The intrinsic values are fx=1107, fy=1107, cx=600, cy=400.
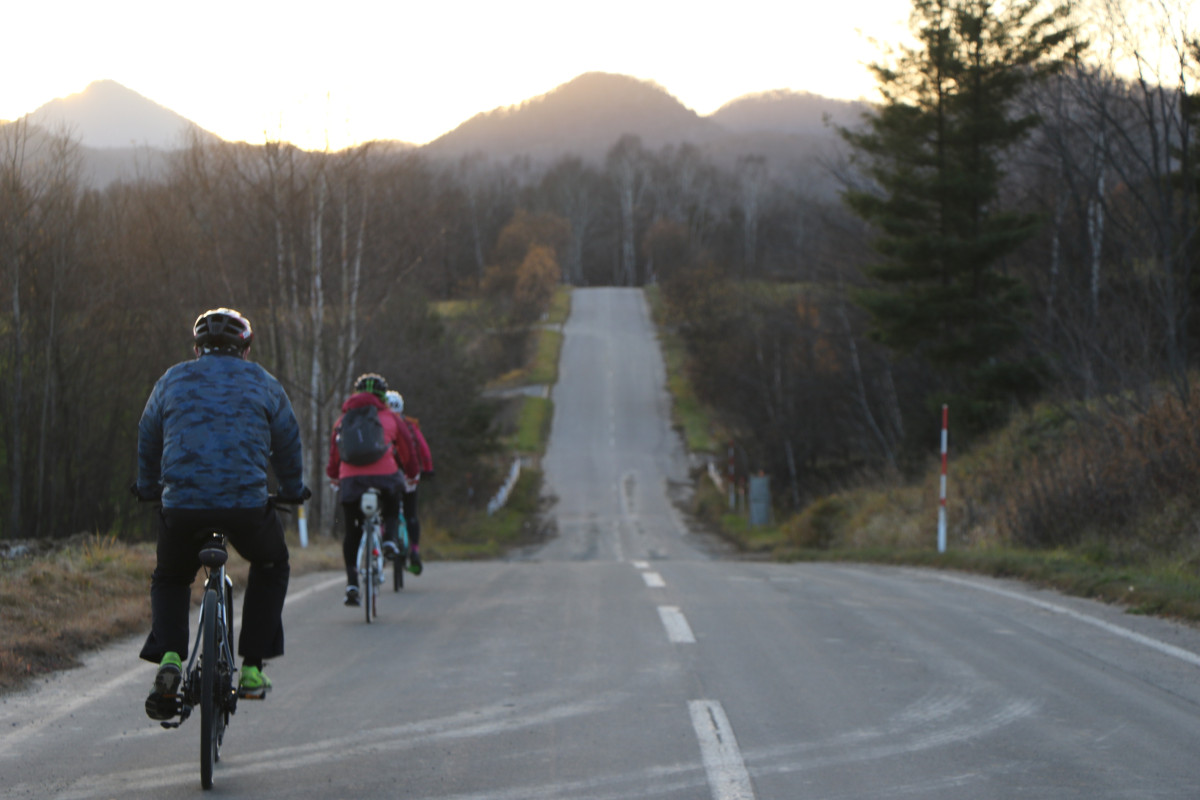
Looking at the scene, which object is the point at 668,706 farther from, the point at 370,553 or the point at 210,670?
the point at 370,553

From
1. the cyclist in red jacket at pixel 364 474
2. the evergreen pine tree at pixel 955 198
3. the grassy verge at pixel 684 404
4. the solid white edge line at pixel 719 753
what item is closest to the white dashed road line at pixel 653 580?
the cyclist in red jacket at pixel 364 474

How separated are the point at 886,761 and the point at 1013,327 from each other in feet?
83.3

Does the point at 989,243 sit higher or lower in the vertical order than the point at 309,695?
higher

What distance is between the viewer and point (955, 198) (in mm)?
29094

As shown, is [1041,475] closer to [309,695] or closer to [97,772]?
[309,695]

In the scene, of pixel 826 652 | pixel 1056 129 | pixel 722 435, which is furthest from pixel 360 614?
pixel 722 435

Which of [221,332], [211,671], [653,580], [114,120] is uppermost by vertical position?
[114,120]

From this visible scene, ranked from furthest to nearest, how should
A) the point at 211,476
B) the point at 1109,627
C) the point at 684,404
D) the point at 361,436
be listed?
the point at 684,404
the point at 361,436
the point at 1109,627
the point at 211,476

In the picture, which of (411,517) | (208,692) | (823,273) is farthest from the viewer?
(823,273)

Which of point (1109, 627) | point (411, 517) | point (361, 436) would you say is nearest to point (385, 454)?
point (361, 436)

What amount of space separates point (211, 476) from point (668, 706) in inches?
111

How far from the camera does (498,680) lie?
6.84 metres

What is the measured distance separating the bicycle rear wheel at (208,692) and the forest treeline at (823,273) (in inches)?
543

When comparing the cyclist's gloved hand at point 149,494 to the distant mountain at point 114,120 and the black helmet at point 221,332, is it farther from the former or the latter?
the distant mountain at point 114,120
